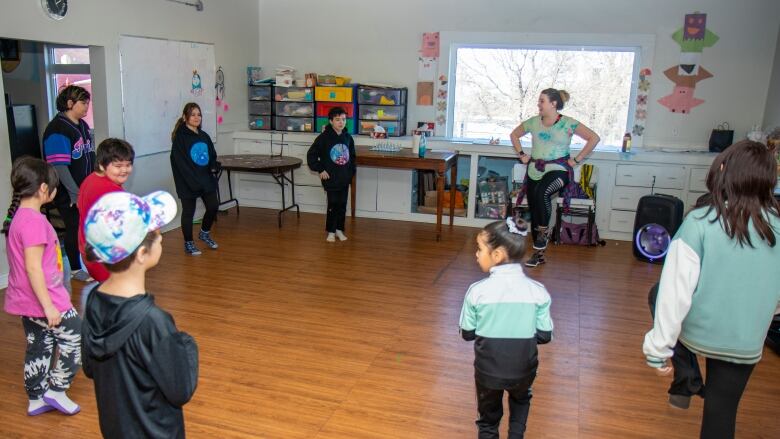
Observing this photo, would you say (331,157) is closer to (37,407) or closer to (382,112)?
(382,112)

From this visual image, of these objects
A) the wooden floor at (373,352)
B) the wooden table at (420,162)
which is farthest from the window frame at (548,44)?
the wooden floor at (373,352)

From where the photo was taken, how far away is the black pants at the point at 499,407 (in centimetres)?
228

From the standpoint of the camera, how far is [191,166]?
5.24 meters

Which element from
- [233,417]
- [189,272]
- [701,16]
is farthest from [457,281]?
[701,16]

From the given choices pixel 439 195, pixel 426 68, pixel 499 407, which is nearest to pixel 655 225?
pixel 439 195

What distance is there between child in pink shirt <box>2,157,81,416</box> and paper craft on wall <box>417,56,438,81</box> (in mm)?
4966

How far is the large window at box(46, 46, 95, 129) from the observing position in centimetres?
611

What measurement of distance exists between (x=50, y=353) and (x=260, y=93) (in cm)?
501

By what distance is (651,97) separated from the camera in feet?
21.3

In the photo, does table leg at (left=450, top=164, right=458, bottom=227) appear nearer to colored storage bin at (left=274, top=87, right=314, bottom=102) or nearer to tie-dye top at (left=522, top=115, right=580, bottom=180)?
tie-dye top at (left=522, top=115, right=580, bottom=180)

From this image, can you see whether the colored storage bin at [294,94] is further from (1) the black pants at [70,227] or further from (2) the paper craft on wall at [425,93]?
(1) the black pants at [70,227]

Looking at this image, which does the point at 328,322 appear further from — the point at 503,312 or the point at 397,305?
the point at 503,312

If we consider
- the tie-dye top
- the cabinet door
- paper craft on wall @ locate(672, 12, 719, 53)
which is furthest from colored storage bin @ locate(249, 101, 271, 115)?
paper craft on wall @ locate(672, 12, 719, 53)

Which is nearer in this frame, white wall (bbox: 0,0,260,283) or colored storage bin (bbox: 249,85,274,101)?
white wall (bbox: 0,0,260,283)
